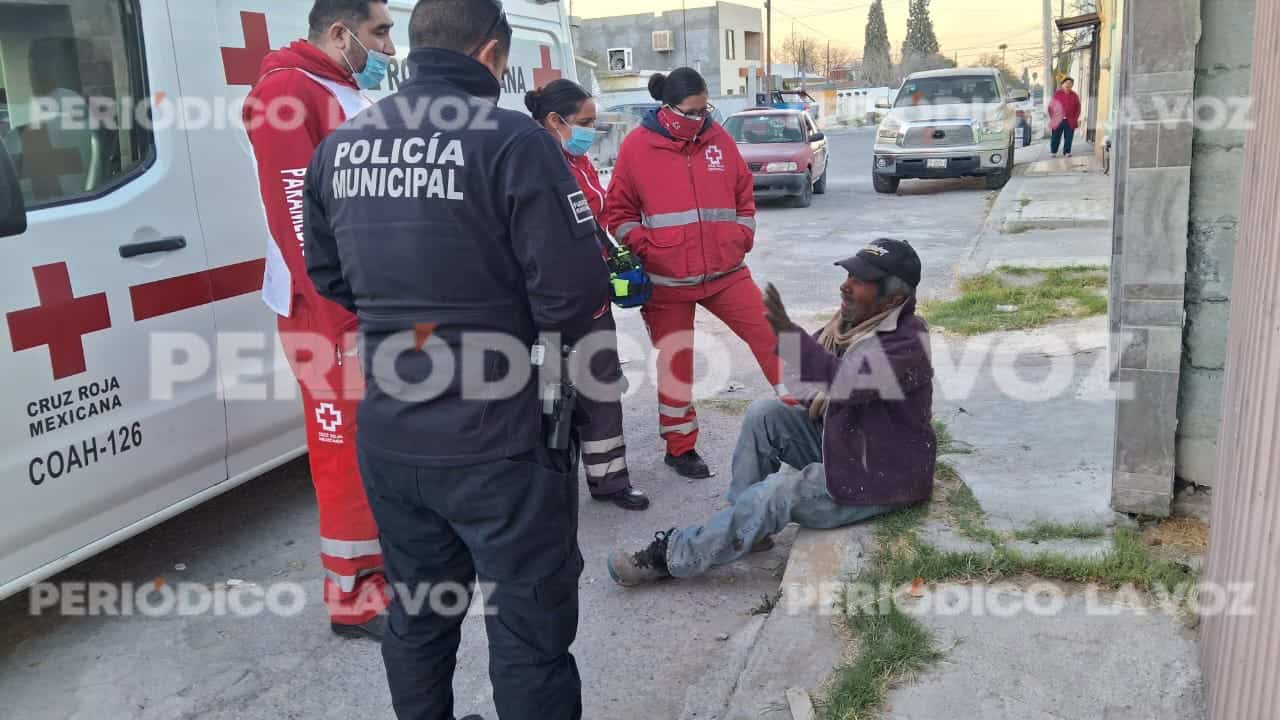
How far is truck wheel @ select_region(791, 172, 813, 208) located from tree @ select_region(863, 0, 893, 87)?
92.5 meters

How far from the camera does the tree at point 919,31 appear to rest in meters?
106

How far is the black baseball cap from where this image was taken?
10.8 feet

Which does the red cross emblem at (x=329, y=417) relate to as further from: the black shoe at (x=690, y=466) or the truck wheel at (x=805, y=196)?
the truck wheel at (x=805, y=196)

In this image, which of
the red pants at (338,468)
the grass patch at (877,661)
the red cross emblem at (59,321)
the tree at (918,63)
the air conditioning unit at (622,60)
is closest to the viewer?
the grass patch at (877,661)

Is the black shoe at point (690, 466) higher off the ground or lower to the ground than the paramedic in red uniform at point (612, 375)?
lower

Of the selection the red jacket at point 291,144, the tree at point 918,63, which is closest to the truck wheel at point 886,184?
the red jacket at point 291,144

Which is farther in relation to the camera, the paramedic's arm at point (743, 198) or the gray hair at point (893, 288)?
the paramedic's arm at point (743, 198)

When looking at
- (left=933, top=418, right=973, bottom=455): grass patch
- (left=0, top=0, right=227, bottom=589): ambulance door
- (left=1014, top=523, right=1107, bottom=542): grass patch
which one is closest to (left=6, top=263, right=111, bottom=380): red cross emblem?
(left=0, top=0, right=227, bottom=589): ambulance door

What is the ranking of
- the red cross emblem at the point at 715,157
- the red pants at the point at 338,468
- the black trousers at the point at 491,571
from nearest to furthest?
the black trousers at the point at 491,571 → the red pants at the point at 338,468 → the red cross emblem at the point at 715,157

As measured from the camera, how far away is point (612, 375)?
3.43 meters

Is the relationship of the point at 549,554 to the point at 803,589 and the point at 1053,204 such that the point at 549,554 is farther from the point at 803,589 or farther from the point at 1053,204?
the point at 1053,204

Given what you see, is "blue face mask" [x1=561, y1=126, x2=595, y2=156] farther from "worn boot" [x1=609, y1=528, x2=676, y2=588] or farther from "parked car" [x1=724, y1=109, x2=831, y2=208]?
"parked car" [x1=724, y1=109, x2=831, y2=208]

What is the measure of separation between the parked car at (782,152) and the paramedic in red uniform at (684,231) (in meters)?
10.6

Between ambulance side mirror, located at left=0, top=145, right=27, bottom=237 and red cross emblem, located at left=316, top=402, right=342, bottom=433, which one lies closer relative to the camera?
ambulance side mirror, located at left=0, top=145, right=27, bottom=237
